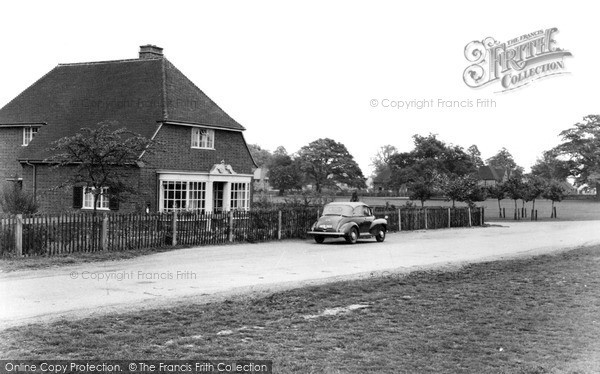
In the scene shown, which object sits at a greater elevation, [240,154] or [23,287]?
[240,154]

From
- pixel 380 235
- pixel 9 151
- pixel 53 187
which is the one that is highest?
pixel 9 151

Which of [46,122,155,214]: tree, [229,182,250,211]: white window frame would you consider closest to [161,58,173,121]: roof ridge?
[229,182,250,211]: white window frame

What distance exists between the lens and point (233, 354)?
709 centimetres

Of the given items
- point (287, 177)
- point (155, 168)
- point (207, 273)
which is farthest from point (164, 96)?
point (287, 177)

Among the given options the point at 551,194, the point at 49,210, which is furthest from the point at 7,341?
the point at 551,194

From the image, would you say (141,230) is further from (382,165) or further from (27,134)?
(382,165)

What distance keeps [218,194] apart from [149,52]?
29.1 feet

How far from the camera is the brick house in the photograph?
1165 inches

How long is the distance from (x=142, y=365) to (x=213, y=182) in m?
26.3

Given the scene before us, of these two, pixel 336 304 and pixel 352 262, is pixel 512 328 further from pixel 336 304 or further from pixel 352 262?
pixel 352 262

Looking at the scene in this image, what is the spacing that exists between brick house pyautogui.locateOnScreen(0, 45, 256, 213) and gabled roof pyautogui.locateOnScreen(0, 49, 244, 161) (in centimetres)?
6

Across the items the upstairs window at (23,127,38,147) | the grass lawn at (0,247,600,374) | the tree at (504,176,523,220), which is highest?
the upstairs window at (23,127,38,147)

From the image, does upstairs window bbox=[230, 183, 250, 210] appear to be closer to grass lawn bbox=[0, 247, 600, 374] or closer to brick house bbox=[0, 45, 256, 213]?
brick house bbox=[0, 45, 256, 213]

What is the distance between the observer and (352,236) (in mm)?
→ 24688
